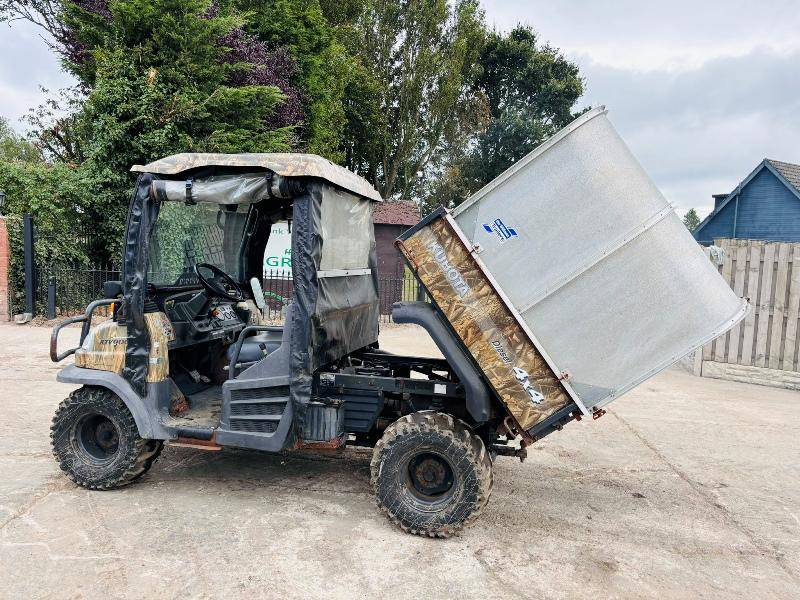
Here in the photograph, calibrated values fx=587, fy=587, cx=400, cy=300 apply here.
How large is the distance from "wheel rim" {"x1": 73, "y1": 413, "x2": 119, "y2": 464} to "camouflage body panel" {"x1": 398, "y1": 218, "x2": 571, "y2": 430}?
106 inches

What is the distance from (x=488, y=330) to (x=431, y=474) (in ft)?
3.61

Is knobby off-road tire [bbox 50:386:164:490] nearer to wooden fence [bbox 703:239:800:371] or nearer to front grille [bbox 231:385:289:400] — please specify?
front grille [bbox 231:385:289:400]

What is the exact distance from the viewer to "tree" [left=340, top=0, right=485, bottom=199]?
26109 mm

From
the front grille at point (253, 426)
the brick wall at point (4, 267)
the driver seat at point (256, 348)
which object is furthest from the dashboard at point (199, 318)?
the brick wall at point (4, 267)

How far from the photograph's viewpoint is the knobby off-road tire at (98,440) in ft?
14.2

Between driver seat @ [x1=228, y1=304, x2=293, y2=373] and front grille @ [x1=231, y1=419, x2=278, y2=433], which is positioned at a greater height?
driver seat @ [x1=228, y1=304, x2=293, y2=373]

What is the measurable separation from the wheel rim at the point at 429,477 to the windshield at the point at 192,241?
2.38 meters

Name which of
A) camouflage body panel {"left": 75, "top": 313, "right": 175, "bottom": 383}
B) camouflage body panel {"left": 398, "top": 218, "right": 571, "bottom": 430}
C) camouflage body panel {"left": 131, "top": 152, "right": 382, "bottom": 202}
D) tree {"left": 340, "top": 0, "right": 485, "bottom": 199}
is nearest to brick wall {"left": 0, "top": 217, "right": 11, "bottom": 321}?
camouflage body panel {"left": 75, "top": 313, "right": 175, "bottom": 383}

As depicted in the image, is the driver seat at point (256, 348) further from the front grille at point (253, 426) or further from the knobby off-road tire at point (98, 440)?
the knobby off-road tire at point (98, 440)

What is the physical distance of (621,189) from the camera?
3559mm

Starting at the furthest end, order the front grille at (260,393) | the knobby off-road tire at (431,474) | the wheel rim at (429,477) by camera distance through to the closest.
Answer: the front grille at (260,393) → the wheel rim at (429,477) → the knobby off-road tire at (431,474)

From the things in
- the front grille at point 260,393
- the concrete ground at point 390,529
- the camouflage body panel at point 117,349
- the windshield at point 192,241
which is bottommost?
the concrete ground at point 390,529

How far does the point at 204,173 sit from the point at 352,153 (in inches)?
978

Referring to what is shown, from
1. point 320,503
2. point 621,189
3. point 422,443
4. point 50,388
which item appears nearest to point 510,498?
point 422,443
